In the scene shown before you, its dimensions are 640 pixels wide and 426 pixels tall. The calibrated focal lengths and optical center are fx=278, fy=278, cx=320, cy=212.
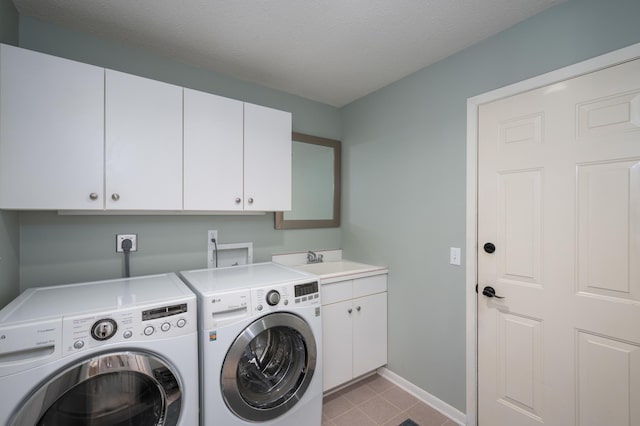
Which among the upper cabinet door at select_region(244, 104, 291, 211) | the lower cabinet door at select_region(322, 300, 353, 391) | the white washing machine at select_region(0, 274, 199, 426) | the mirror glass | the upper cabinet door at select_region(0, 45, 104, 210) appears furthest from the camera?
the mirror glass

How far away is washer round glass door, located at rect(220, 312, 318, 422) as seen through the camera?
1.44m

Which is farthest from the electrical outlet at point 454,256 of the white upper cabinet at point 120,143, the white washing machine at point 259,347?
the white upper cabinet at point 120,143

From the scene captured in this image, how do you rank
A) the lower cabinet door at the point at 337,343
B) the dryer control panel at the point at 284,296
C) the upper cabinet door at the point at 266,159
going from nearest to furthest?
the dryer control panel at the point at 284,296
the upper cabinet door at the point at 266,159
the lower cabinet door at the point at 337,343

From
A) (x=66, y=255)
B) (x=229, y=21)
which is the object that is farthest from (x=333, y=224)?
(x=66, y=255)

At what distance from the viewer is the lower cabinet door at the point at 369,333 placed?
2256 millimetres

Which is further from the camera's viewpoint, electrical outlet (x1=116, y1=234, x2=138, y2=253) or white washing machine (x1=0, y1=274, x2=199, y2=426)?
electrical outlet (x1=116, y1=234, x2=138, y2=253)

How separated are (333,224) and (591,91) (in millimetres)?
2055

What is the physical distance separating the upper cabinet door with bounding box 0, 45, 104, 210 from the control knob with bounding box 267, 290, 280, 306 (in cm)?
101

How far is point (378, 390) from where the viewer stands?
2.27 m

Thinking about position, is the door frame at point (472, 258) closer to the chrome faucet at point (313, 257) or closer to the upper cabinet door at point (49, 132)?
the chrome faucet at point (313, 257)

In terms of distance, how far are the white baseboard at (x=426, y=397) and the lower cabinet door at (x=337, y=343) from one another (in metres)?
0.43

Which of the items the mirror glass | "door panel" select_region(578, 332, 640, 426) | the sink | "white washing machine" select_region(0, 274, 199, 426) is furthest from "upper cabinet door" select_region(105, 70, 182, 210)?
"door panel" select_region(578, 332, 640, 426)

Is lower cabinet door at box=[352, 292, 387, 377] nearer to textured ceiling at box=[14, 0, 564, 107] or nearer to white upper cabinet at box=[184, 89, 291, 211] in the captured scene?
white upper cabinet at box=[184, 89, 291, 211]

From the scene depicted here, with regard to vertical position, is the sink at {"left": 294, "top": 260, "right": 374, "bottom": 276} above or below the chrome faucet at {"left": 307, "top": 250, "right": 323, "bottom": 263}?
below
